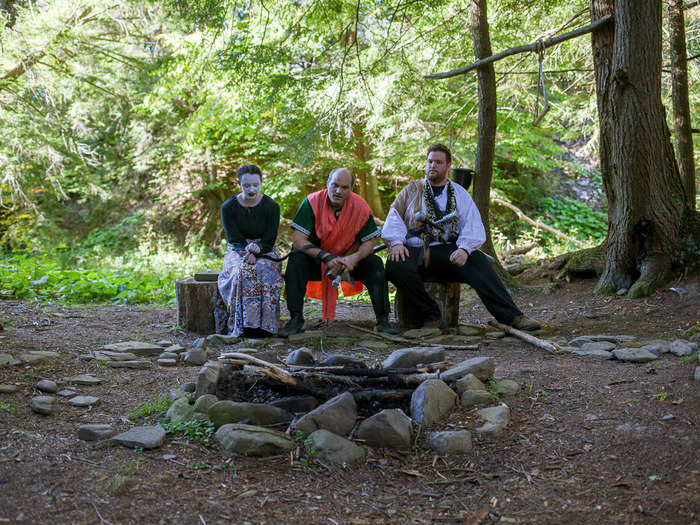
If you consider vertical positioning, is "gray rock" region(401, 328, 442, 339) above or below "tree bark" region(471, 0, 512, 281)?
below

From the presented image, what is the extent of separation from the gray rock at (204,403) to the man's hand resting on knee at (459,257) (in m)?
2.46

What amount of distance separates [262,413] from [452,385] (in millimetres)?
1044

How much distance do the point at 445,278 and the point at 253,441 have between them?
2.84 metres

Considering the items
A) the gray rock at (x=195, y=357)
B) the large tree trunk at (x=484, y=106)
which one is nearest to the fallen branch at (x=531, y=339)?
the large tree trunk at (x=484, y=106)

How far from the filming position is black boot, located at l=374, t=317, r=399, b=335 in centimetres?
488

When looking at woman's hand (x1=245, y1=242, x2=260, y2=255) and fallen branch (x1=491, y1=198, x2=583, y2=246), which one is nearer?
woman's hand (x1=245, y1=242, x2=260, y2=255)

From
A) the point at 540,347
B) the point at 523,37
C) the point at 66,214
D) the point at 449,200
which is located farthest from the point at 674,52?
the point at 66,214

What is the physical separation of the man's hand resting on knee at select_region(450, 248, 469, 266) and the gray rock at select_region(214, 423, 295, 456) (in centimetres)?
254

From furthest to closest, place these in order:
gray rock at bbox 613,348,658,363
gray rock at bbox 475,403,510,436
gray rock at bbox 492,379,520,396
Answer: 1. gray rock at bbox 613,348,658,363
2. gray rock at bbox 492,379,520,396
3. gray rock at bbox 475,403,510,436

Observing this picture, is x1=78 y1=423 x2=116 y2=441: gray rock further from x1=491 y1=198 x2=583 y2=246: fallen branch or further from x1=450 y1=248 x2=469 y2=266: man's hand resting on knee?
x1=491 y1=198 x2=583 y2=246: fallen branch

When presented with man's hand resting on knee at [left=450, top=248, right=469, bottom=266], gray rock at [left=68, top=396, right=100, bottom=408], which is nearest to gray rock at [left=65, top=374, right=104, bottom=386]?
gray rock at [left=68, top=396, right=100, bottom=408]

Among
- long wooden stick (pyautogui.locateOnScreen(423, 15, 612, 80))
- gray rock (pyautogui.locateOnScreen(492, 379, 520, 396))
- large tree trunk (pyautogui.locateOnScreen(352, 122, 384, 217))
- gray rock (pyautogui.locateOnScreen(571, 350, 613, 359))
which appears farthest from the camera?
large tree trunk (pyautogui.locateOnScreen(352, 122, 384, 217))

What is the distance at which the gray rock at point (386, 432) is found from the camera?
8.70ft

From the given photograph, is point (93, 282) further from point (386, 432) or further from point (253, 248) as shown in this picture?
point (386, 432)
